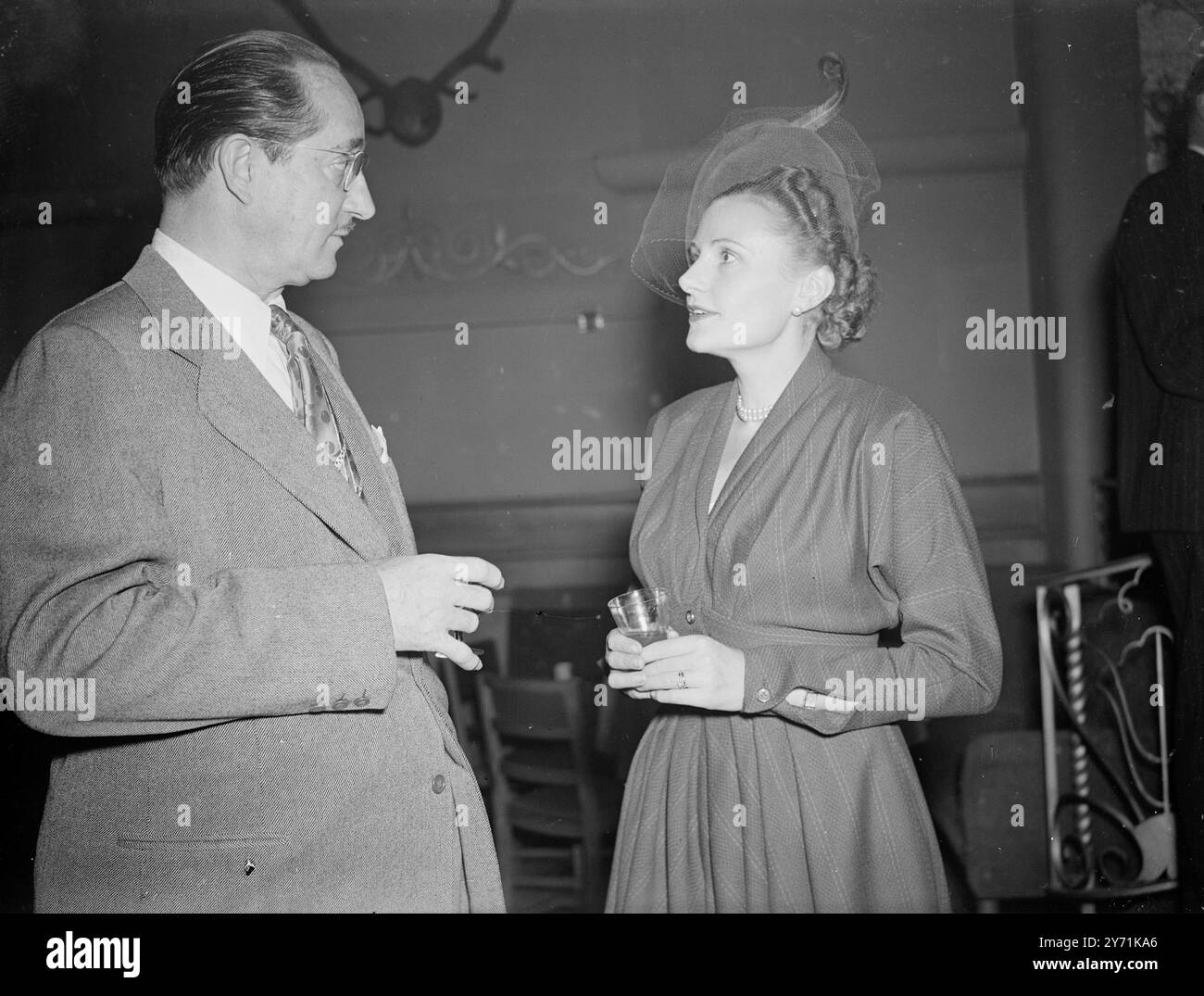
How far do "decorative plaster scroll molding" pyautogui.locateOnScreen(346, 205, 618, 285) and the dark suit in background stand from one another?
875 millimetres

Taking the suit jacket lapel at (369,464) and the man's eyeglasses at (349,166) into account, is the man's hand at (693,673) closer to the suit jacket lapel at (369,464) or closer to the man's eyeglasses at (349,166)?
the suit jacket lapel at (369,464)

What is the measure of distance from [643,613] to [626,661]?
0.07 m

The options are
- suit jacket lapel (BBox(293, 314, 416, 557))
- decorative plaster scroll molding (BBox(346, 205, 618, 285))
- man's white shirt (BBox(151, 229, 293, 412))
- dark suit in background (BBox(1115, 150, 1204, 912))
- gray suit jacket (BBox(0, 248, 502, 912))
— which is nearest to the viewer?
gray suit jacket (BBox(0, 248, 502, 912))


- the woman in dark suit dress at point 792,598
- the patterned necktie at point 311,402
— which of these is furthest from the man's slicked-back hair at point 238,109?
the woman in dark suit dress at point 792,598

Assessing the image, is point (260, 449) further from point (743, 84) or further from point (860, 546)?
point (743, 84)

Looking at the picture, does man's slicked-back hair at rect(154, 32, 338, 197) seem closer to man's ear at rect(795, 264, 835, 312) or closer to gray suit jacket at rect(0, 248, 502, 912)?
gray suit jacket at rect(0, 248, 502, 912)

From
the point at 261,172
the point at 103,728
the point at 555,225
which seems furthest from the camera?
the point at 555,225

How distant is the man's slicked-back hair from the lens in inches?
57.6

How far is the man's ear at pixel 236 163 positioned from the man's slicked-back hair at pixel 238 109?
10 millimetres

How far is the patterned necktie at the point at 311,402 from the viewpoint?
1455 millimetres

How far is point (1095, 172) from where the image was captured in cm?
185

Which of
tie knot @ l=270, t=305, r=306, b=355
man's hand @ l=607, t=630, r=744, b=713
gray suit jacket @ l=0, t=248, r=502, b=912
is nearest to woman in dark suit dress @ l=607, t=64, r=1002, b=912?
man's hand @ l=607, t=630, r=744, b=713

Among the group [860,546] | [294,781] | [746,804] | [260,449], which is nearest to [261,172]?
[260,449]

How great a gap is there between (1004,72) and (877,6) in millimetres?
232
